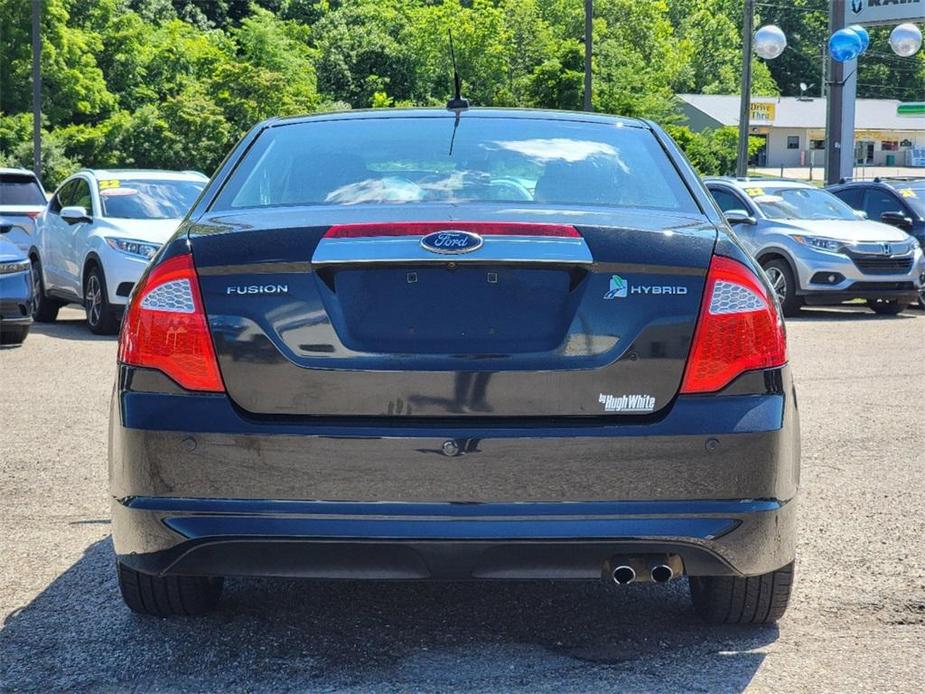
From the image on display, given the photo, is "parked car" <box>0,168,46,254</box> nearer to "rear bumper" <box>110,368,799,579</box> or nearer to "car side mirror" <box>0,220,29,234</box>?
"car side mirror" <box>0,220,29,234</box>

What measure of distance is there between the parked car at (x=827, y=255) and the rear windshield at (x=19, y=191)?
10.3m

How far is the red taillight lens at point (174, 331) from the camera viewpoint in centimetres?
378

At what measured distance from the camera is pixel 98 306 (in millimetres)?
14742

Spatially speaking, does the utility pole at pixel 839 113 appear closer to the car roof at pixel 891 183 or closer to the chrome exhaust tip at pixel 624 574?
the car roof at pixel 891 183

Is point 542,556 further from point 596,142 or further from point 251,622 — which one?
point 596,142

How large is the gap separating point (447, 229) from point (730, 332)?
2.52 ft

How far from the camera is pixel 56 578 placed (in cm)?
504

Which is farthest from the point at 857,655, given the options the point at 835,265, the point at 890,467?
the point at 835,265

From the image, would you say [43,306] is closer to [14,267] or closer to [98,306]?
[98,306]

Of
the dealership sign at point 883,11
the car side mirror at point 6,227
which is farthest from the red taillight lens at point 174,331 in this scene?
the dealership sign at point 883,11

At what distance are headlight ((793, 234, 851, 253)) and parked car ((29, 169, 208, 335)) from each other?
22.6ft

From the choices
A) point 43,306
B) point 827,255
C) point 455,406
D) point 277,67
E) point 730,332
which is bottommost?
point 277,67

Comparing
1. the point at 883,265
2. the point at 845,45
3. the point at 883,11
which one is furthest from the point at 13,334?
the point at 883,11

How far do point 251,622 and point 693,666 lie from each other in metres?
1.33
